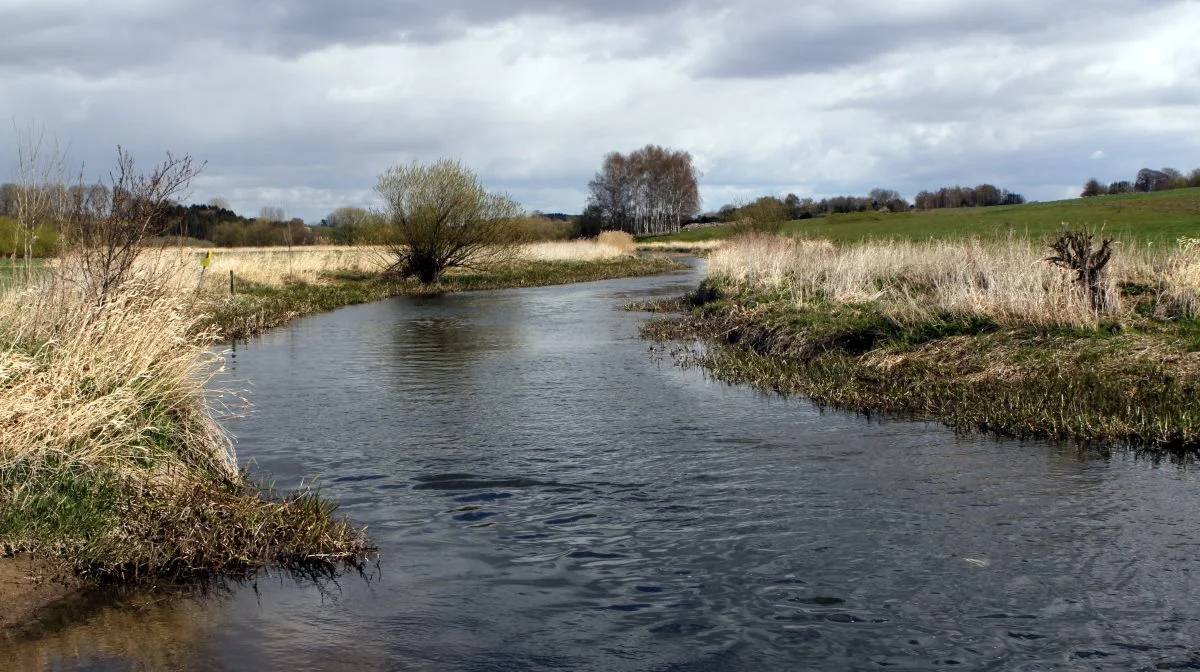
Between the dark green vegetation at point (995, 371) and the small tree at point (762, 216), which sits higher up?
the small tree at point (762, 216)

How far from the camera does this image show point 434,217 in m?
41.6

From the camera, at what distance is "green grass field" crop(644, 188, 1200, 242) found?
125 ft

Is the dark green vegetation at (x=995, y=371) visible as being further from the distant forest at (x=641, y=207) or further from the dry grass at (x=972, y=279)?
the distant forest at (x=641, y=207)

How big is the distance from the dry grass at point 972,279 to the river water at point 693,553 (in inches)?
162

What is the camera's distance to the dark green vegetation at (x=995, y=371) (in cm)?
1066

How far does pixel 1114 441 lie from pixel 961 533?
3.77m

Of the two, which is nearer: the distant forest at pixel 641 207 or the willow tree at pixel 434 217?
the willow tree at pixel 434 217

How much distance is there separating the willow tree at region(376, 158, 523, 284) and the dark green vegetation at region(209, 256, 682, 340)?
975 mm

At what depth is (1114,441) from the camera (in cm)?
1021

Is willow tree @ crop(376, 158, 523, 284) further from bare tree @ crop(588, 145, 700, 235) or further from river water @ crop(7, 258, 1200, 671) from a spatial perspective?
bare tree @ crop(588, 145, 700, 235)

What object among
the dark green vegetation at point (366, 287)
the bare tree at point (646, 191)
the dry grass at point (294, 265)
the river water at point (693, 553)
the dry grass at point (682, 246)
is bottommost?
the river water at point (693, 553)

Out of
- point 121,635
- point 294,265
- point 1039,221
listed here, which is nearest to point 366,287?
point 294,265

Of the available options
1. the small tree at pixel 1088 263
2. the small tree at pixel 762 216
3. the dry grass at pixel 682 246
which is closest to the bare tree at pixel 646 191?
the dry grass at pixel 682 246

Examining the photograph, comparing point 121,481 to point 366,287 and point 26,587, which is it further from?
point 366,287
